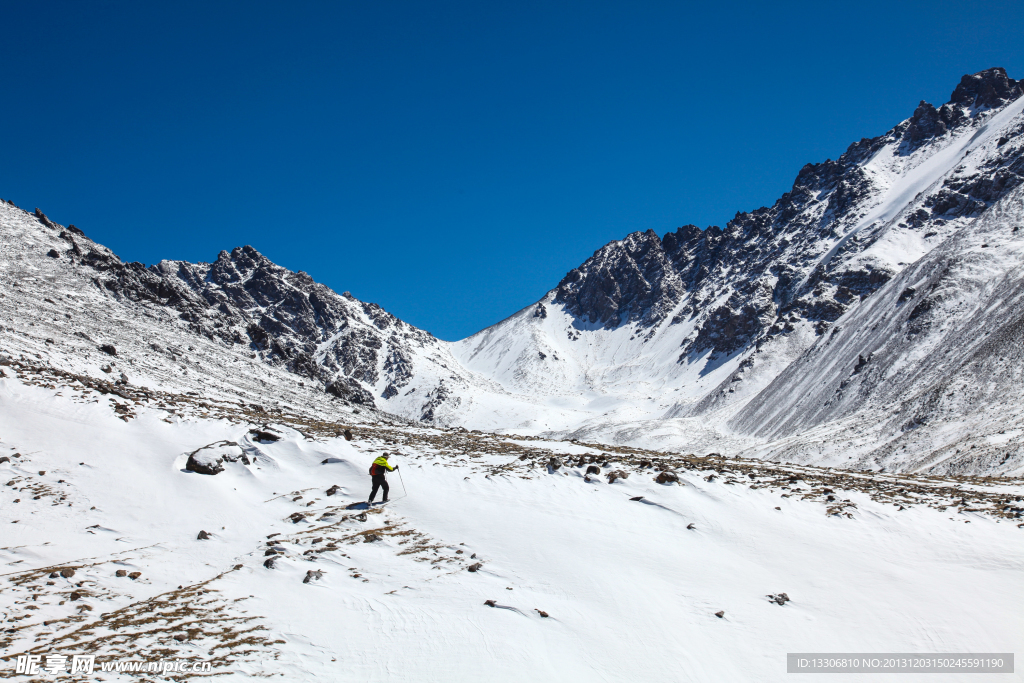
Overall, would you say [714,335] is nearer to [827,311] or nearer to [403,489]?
[827,311]

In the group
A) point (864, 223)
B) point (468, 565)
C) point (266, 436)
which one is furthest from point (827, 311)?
point (468, 565)

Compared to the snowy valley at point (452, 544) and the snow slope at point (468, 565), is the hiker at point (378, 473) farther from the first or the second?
the snow slope at point (468, 565)

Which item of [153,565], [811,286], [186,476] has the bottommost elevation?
[153,565]

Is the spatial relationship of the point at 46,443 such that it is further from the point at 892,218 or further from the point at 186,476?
the point at 892,218

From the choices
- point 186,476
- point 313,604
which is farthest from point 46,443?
point 313,604

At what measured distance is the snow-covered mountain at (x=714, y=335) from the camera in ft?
136

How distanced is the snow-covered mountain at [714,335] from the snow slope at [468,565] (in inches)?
851

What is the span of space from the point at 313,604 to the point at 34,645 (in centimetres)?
397

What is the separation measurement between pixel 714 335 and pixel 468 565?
513 feet

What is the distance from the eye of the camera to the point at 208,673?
7.70m

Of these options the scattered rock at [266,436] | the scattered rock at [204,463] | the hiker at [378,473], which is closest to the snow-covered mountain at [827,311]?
the hiker at [378,473]

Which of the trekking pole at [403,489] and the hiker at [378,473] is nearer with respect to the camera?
the hiker at [378,473]

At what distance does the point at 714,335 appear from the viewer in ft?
514

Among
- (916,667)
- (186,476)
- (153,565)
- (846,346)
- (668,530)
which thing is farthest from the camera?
(846,346)
